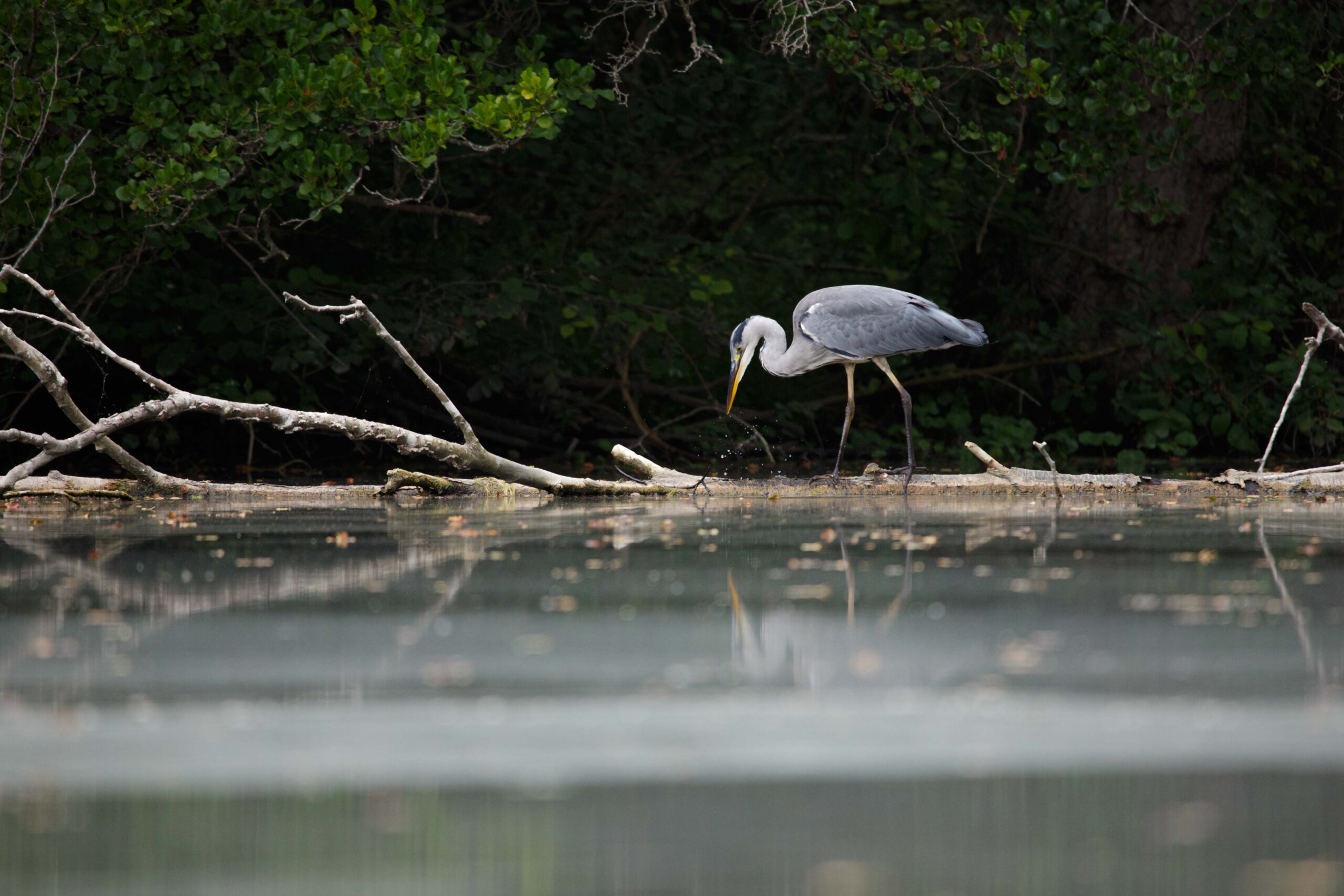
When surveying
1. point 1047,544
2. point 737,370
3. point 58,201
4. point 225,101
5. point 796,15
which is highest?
point 796,15

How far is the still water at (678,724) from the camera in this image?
262cm

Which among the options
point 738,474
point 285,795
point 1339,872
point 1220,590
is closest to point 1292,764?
point 1339,872

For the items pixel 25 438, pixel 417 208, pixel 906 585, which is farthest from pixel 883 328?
pixel 906 585

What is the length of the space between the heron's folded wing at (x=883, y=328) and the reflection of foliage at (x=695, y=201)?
1.84m

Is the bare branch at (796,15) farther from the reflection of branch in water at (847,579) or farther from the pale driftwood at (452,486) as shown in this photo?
the reflection of branch in water at (847,579)

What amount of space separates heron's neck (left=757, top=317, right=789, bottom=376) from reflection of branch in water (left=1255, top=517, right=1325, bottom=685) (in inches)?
162

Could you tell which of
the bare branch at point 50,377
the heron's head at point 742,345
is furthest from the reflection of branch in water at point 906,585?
the bare branch at point 50,377

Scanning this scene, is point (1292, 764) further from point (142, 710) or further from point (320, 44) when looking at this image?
point (320, 44)

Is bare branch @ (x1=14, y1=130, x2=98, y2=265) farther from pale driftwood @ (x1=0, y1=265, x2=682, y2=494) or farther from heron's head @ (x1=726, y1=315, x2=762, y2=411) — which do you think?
heron's head @ (x1=726, y1=315, x2=762, y2=411)

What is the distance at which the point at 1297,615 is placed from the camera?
4590mm

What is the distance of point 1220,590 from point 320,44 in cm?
650

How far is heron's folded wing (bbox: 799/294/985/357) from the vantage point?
32.3 feet

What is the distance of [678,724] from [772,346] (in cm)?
712

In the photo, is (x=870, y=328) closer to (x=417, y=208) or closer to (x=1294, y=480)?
(x=1294, y=480)
